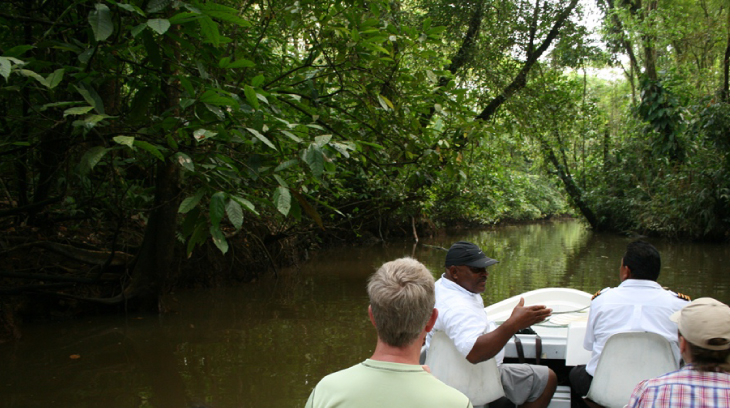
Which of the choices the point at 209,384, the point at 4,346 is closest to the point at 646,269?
the point at 209,384

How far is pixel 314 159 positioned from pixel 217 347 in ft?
11.4

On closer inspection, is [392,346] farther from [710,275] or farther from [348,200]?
[710,275]

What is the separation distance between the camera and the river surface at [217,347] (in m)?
4.72

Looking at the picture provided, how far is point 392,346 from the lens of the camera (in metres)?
1.65

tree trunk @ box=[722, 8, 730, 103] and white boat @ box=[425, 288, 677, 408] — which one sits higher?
tree trunk @ box=[722, 8, 730, 103]

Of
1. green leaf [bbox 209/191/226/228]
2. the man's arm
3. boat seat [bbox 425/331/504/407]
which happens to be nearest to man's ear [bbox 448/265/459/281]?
boat seat [bbox 425/331/504/407]

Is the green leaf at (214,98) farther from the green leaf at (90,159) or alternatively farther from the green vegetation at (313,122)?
the green leaf at (90,159)

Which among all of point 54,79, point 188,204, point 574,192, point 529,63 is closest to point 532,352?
point 188,204

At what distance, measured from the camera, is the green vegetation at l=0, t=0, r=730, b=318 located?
351cm

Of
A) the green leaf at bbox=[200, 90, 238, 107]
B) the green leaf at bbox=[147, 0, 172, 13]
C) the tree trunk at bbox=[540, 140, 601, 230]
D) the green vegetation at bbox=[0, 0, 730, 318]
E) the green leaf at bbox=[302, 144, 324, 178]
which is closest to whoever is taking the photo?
the green leaf at bbox=[200, 90, 238, 107]

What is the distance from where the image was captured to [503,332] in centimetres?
260

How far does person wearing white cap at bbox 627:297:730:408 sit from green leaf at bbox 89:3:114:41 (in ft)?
9.07

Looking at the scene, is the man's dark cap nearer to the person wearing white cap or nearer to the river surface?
the person wearing white cap

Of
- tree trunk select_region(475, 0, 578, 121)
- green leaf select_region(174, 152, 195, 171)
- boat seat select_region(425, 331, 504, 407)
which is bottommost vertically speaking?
boat seat select_region(425, 331, 504, 407)
